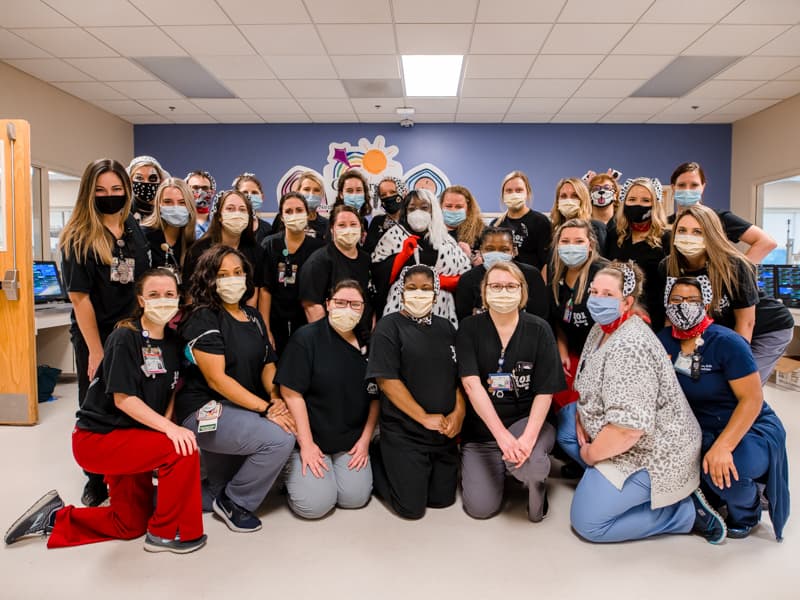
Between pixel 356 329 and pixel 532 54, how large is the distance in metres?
3.76

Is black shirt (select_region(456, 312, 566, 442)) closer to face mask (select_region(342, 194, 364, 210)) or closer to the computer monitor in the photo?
face mask (select_region(342, 194, 364, 210))

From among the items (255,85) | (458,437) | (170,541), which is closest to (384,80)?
(255,85)

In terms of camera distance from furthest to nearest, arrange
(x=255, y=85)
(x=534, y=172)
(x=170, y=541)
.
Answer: (x=534, y=172)
(x=255, y=85)
(x=170, y=541)

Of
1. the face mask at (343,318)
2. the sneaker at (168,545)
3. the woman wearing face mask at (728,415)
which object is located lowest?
the sneaker at (168,545)

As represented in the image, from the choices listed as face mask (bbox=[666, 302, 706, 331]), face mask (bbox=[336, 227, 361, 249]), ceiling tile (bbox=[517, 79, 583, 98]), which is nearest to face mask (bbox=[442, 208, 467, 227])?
face mask (bbox=[336, 227, 361, 249])

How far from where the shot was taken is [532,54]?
5.08 m

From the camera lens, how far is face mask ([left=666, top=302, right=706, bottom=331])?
7.54ft

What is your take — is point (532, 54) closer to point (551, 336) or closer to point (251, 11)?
point (251, 11)

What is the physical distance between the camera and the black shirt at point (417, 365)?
252cm

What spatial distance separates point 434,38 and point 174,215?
10.1ft

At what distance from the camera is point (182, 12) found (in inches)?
167

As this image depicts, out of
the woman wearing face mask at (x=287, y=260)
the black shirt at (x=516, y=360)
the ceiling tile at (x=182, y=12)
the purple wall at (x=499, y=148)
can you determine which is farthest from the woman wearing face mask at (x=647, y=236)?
the purple wall at (x=499, y=148)

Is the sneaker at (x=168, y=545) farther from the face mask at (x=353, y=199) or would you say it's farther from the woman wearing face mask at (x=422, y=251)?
the face mask at (x=353, y=199)

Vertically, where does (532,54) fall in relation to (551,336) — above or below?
above
